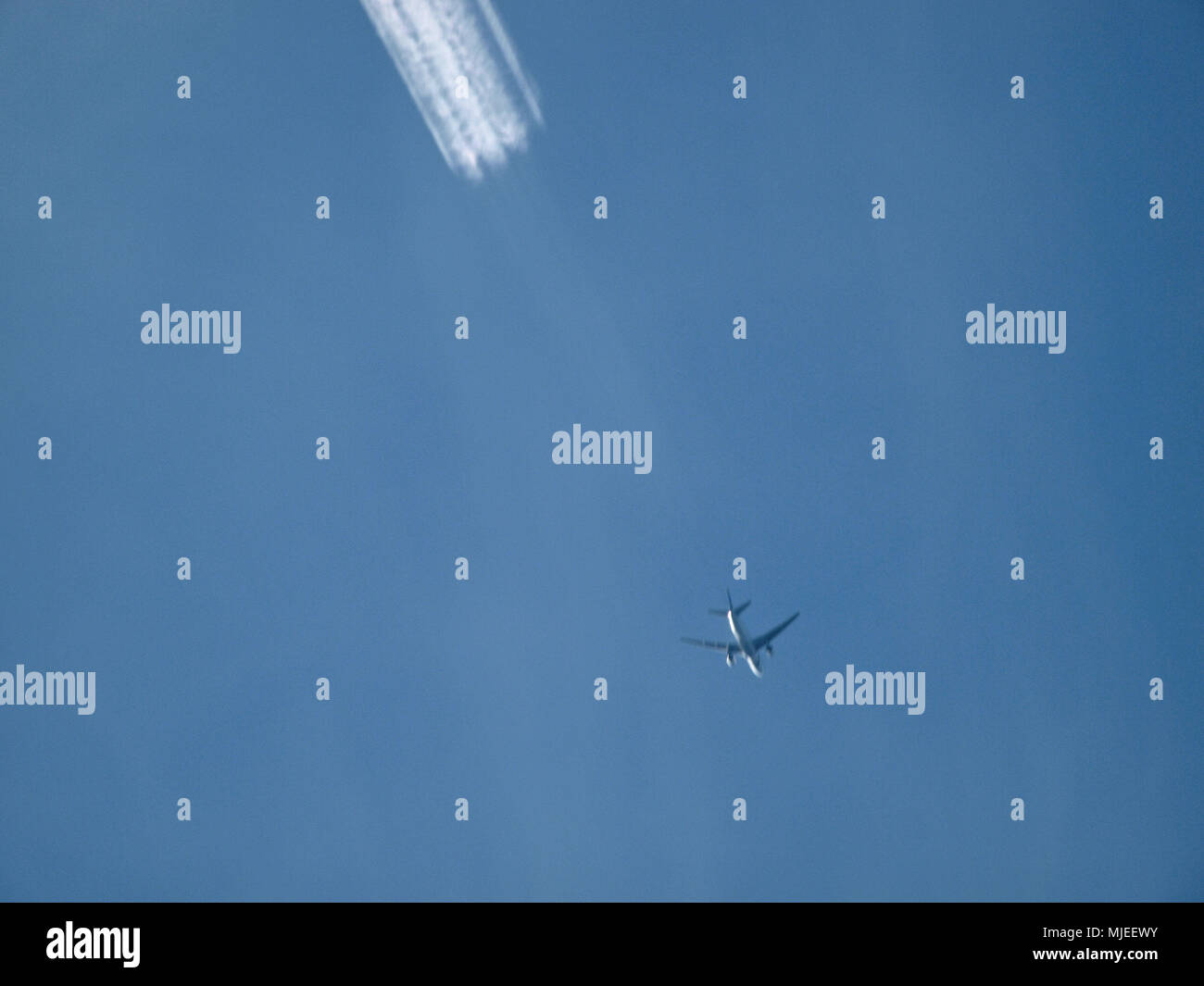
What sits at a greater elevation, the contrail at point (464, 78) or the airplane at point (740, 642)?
the contrail at point (464, 78)

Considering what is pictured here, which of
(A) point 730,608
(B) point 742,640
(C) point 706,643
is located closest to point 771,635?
(B) point 742,640

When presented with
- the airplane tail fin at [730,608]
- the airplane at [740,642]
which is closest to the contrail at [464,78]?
the airplane tail fin at [730,608]

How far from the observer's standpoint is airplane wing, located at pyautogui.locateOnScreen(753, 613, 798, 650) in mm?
11000

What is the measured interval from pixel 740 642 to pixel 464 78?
7.04 metres

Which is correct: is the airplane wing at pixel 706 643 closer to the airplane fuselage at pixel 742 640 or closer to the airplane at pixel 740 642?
the airplane at pixel 740 642

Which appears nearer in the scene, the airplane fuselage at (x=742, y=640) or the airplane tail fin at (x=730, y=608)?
the airplane fuselage at (x=742, y=640)

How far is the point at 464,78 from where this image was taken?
1095 centimetres

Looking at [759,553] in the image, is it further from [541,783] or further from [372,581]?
[372,581]

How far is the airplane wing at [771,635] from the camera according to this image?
1100 cm

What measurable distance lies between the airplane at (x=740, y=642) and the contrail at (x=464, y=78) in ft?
18.7

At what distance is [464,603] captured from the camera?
36.8 feet

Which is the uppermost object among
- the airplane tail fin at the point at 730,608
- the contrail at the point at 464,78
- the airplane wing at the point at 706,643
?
the contrail at the point at 464,78

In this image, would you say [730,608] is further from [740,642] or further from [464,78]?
[464,78]

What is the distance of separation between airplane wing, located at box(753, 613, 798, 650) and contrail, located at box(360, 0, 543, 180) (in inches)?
241
